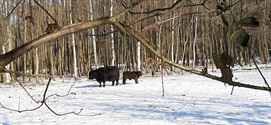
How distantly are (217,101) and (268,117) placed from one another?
3423 millimetres

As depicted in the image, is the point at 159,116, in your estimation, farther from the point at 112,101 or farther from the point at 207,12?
the point at 207,12

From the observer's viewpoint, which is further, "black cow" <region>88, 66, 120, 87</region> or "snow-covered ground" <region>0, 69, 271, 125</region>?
"black cow" <region>88, 66, 120, 87</region>

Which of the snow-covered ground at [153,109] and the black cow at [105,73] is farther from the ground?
the black cow at [105,73]

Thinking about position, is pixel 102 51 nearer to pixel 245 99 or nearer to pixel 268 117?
pixel 245 99

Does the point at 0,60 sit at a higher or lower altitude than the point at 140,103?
higher

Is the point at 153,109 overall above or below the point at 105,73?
below

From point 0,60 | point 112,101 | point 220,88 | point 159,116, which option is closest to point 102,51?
point 220,88

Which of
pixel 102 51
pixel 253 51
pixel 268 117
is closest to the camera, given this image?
pixel 253 51

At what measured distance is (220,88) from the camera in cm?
1741

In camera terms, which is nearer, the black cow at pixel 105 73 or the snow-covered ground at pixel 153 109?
the snow-covered ground at pixel 153 109

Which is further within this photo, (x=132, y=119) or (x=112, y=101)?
(x=112, y=101)

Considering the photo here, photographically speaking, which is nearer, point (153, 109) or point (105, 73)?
point (153, 109)

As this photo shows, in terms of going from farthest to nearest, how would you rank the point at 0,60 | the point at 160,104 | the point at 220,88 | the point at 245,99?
the point at 220,88, the point at 245,99, the point at 160,104, the point at 0,60

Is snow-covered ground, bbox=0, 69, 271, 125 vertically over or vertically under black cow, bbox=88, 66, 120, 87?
under
